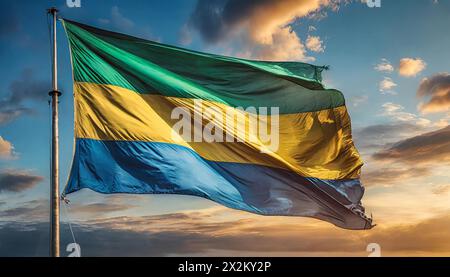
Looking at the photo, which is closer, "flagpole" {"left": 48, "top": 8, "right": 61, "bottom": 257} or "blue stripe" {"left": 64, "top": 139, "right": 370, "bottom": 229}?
"flagpole" {"left": 48, "top": 8, "right": 61, "bottom": 257}

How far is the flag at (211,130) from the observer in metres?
12.2

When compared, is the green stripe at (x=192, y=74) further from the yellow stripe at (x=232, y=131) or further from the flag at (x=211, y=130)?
the yellow stripe at (x=232, y=131)

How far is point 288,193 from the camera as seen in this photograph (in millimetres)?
13781

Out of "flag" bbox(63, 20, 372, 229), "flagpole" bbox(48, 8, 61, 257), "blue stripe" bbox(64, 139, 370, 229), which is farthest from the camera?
"flag" bbox(63, 20, 372, 229)

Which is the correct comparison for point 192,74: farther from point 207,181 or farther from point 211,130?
point 207,181

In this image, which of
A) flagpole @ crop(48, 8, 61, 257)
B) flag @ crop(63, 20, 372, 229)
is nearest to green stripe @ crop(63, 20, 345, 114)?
flag @ crop(63, 20, 372, 229)

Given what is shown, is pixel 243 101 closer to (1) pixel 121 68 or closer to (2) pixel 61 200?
(1) pixel 121 68

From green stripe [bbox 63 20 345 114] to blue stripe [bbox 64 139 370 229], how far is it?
155cm

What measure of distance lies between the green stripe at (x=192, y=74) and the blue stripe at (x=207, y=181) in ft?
5.07

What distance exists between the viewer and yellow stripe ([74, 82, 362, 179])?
12227mm

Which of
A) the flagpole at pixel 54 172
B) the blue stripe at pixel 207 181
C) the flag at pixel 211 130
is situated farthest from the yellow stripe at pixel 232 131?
the flagpole at pixel 54 172

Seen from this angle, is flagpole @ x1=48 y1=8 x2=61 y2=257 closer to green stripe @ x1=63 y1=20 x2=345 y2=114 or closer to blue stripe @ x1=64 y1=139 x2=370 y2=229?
blue stripe @ x1=64 y1=139 x2=370 y2=229

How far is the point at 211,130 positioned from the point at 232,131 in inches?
22.0
